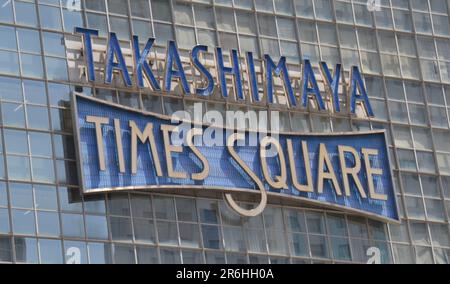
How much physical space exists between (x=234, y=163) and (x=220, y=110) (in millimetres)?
2800

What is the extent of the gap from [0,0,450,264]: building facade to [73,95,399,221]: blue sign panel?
73 cm

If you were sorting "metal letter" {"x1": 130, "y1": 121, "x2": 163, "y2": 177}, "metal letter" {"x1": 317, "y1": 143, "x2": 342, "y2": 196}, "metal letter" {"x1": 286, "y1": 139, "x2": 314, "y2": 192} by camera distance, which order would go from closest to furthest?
"metal letter" {"x1": 130, "y1": 121, "x2": 163, "y2": 177} → "metal letter" {"x1": 286, "y1": 139, "x2": 314, "y2": 192} → "metal letter" {"x1": 317, "y1": 143, "x2": 342, "y2": 196}

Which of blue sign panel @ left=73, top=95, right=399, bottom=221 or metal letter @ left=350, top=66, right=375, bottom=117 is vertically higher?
metal letter @ left=350, top=66, right=375, bottom=117

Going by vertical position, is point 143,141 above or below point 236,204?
above

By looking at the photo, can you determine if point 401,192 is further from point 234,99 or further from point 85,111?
point 85,111

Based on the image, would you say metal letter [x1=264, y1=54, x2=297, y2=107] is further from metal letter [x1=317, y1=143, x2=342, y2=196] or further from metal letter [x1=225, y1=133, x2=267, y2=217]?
metal letter [x1=225, y1=133, x2=267, y2=217]

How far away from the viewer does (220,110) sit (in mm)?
90875

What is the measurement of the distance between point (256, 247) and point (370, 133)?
7.90 m

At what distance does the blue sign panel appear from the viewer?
86312mm

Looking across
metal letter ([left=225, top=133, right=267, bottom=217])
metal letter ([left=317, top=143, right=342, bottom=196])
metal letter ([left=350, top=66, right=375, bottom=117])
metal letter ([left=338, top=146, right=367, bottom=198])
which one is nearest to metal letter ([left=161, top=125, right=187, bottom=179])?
metal letter ([left=225, top=133, right=267, bottom=217])

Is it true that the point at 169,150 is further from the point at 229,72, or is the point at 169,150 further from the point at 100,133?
the point at 229,72

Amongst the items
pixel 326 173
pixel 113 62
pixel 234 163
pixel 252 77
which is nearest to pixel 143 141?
pixel 113 62

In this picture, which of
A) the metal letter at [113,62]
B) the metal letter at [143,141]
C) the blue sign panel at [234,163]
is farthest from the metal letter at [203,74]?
the metal letter at [143,141]

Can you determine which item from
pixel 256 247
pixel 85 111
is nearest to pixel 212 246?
pixel 256 247
